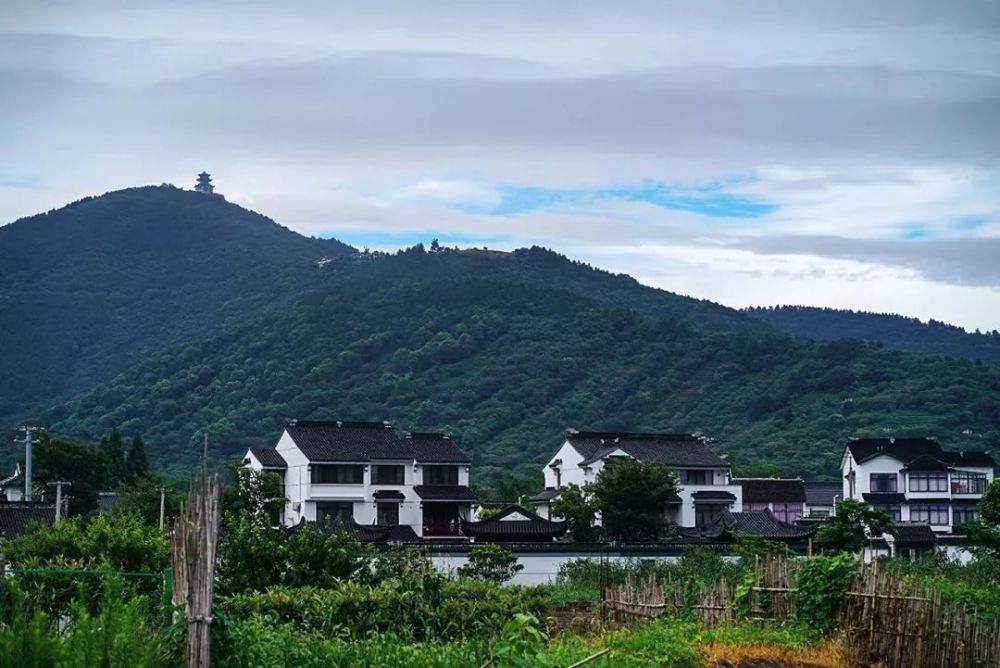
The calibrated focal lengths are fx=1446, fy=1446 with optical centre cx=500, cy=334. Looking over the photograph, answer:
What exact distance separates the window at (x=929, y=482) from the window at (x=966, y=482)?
20.1 inches

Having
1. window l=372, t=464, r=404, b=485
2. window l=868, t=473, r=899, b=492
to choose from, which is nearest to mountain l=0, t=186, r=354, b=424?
window l=372, t=464, r=404, b=485

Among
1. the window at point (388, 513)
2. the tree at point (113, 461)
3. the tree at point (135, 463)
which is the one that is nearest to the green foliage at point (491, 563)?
the window at point (388, 513)

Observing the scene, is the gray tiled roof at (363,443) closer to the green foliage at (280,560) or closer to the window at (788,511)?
the window at (788,511)

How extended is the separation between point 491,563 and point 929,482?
34.4 meters

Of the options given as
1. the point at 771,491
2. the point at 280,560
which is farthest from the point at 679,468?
the point at 280,560

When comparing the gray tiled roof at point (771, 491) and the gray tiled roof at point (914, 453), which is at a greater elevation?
the gray tiled roof at point (914, 453)

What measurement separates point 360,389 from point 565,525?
2522 inches

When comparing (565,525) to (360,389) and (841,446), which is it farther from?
(360,389)

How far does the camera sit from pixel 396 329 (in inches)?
4884

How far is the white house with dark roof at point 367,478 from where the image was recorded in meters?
59.5

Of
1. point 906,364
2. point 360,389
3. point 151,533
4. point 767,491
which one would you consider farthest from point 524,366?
point 151,533

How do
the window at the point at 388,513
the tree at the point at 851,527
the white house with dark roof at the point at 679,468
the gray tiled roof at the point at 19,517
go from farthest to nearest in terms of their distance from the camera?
the white house with dark roof at the point at 679,468 → the window at the point at 388,513 → the tree at the point at 851,527 → the gray tiled roof at the point at 19,517

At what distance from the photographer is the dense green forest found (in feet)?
321

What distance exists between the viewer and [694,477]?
64.0 metres
